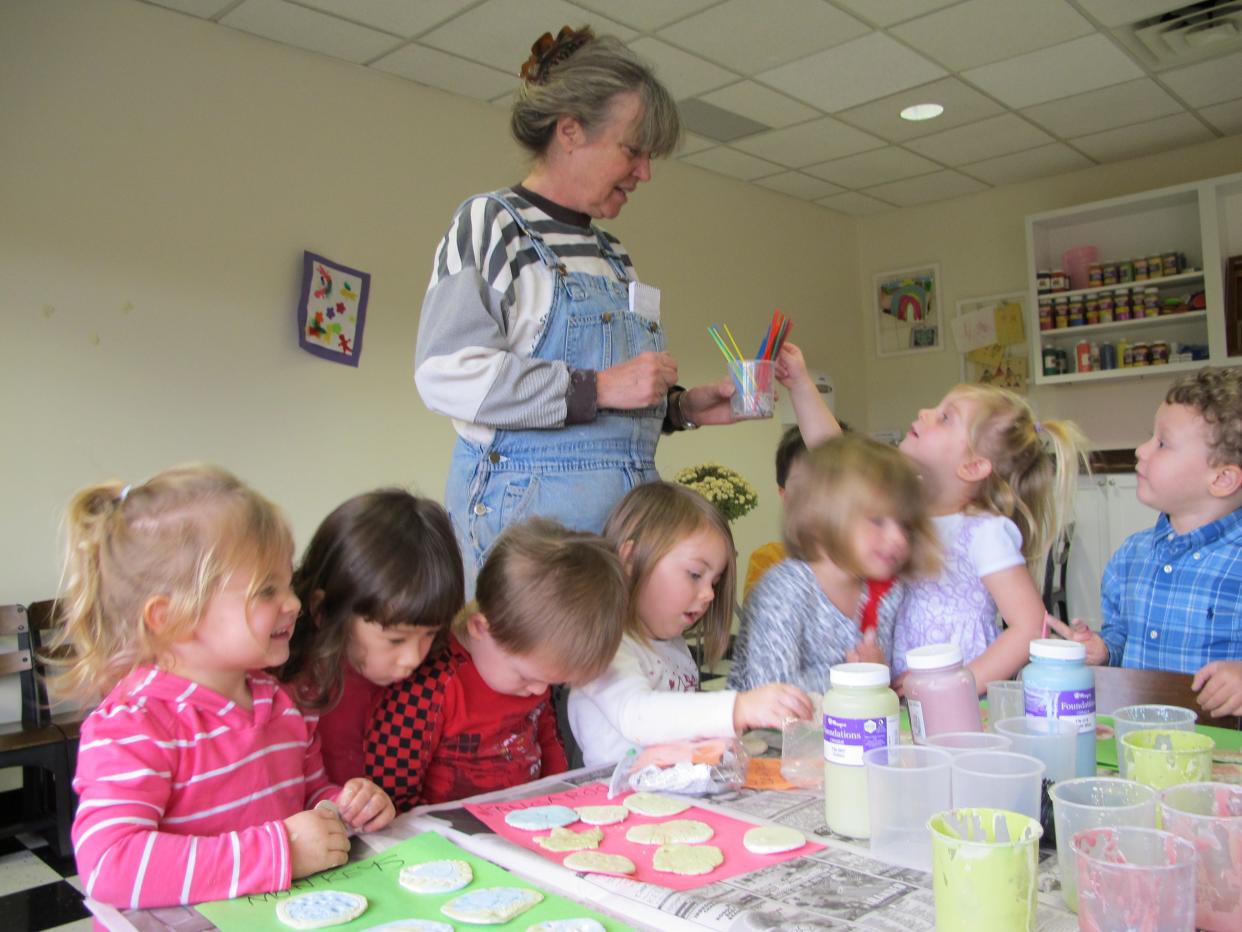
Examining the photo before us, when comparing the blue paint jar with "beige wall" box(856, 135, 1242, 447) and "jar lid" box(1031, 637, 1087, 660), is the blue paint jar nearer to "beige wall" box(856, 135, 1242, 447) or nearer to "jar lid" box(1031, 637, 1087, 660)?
"jar lid" box(1031, 637, 1087, 660)

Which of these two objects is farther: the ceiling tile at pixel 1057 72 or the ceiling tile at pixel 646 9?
the ceiling tile at pixel 1057 72

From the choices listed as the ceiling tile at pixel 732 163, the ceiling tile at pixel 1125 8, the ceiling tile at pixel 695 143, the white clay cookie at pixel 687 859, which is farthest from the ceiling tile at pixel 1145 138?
the white clay cookie at pixel 687 859

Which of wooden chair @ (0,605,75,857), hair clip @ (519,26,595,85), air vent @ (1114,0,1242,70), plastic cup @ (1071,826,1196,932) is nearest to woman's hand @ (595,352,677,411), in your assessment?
hair clip @ (519,26,595,85)

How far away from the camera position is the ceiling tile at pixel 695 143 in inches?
192

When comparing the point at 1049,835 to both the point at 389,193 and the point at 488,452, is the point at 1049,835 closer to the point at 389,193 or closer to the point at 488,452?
the point at 488,452

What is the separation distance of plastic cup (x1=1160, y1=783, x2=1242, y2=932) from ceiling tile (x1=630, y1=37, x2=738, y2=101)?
3512mm

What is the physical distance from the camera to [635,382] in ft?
4.95

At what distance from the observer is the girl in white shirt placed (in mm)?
1270

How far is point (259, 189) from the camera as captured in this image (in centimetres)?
353

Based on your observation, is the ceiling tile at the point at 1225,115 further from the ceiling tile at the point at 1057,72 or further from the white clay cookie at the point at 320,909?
the white clay cookie at the point at 320,909

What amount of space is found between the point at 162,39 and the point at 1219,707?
3570mm

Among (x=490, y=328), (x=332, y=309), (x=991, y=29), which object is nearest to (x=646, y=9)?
(x=991, y=29)

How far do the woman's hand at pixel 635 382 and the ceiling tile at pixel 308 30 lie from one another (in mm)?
2535

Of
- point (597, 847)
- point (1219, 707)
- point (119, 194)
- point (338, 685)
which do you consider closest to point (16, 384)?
point (119, 194)
